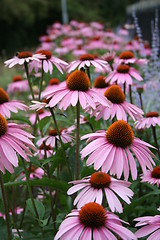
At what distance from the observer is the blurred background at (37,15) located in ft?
58.3

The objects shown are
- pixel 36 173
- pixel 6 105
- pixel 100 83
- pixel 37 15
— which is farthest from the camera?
pixel 37 15

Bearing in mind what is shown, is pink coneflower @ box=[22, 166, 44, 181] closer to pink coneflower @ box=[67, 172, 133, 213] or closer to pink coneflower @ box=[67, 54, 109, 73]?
pink coneflower @ box=[67, 54, 109, 73]

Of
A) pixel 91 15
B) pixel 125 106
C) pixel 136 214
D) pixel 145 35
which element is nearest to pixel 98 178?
pixel 125 106

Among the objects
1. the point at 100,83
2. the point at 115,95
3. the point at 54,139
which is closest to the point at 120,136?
the point at 115,95

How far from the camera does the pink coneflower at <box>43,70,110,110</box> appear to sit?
4.24 feet

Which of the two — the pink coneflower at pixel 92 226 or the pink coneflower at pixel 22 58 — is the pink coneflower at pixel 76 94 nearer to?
the pink coneflower at pixel 22 58

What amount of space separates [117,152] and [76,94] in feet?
A: 0.93

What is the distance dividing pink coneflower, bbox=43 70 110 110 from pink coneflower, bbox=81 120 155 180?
132mm

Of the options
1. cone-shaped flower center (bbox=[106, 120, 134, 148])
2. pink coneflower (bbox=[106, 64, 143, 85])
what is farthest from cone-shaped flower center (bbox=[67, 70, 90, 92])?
pink coneflower (bbox=[106, 64, 143, 85])

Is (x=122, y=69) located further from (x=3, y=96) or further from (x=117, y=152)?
(x=117, y=152)

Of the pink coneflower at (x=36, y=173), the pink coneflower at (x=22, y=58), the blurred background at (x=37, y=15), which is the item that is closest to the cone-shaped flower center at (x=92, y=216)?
the pink coneflower at (x=22, y=58)

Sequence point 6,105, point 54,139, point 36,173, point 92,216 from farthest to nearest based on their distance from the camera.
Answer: point 36,173, point 54,139, point 6,105, point 92,216

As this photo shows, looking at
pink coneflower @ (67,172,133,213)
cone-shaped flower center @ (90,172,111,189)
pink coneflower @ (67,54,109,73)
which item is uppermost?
pink coneflower @ (67,54,109,73)

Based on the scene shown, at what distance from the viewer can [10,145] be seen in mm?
1088
